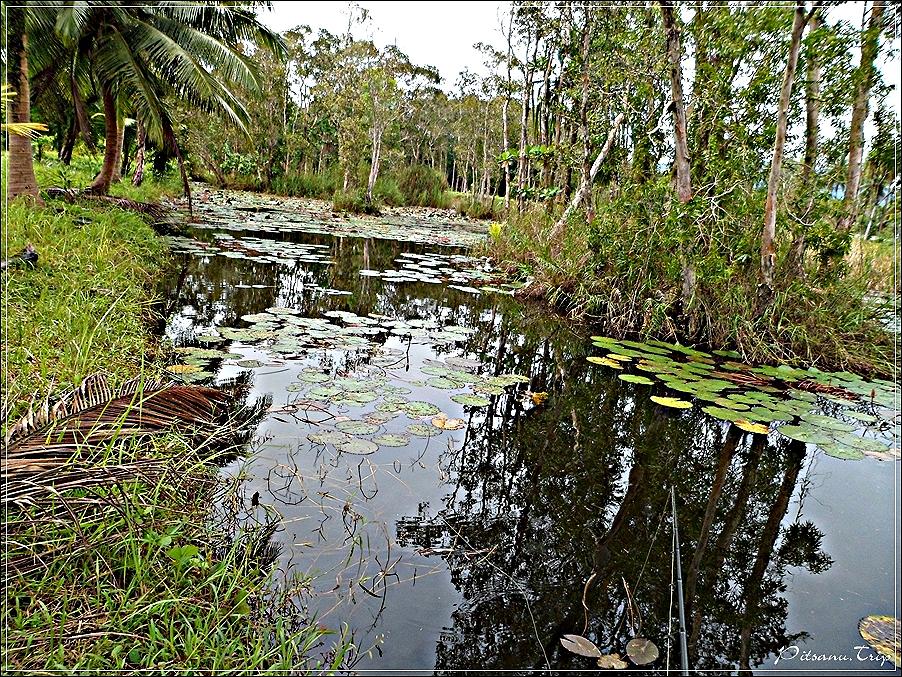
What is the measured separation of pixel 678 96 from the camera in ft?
14.7

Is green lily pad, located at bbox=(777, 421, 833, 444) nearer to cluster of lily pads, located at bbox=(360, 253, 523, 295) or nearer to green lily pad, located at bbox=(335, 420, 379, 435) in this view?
green lily pad, located at bbox=(335, 420, 379, 435)

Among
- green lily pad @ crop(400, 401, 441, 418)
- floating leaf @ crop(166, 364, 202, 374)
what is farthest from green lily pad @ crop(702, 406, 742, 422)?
floating leaf @ crop(166, 364, 202, 374)

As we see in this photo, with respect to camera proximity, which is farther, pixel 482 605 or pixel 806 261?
pixel 806 261

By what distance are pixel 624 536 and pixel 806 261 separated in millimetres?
3965

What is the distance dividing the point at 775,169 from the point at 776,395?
176 cm

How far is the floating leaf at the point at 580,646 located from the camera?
155 centimetres

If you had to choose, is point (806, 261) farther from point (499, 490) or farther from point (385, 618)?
point (385, 618)

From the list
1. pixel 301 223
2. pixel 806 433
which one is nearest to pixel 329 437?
pixel 806 433

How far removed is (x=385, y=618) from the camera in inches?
64.1

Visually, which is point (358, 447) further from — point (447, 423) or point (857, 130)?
point (857, 130)

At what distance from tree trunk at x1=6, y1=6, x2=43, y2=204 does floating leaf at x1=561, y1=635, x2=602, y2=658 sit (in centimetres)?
703

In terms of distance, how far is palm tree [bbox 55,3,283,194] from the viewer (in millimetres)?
7691

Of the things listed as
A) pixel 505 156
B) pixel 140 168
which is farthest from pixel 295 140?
pixel 505 156

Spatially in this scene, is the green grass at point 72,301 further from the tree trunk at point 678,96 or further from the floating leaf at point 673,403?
the tree trunk at point 678,96
